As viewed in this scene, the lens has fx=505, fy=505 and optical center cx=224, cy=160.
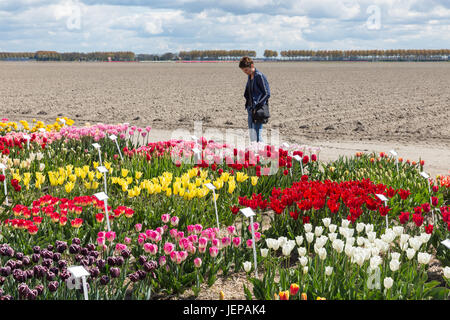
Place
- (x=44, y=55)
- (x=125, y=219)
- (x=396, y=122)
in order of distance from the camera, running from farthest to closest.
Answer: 1. (x=44, y=55)
2. (x=396, y=122)
3. (x=125, y=219)

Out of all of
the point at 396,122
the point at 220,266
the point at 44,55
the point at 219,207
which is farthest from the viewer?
the point at 44,55

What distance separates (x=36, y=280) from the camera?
12.5 feet

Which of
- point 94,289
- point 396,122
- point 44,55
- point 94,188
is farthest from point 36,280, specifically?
point 44,55

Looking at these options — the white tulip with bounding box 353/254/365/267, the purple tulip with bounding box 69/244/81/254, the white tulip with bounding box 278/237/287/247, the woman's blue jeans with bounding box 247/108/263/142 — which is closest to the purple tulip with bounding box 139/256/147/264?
the purple tulip with bounding box 69/244/81/254

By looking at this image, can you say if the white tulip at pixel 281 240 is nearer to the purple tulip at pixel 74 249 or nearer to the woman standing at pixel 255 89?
the purple tulip at pixel 74 249

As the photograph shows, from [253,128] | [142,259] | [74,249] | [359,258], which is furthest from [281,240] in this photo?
[253,128]

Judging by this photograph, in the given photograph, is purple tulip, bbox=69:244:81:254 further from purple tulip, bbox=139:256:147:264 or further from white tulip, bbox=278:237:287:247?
white tulip, bbox=278:237:287:247

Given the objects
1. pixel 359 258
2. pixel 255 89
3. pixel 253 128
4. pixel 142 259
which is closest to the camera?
pixel 359 258

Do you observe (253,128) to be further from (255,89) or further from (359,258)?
(359,258)
